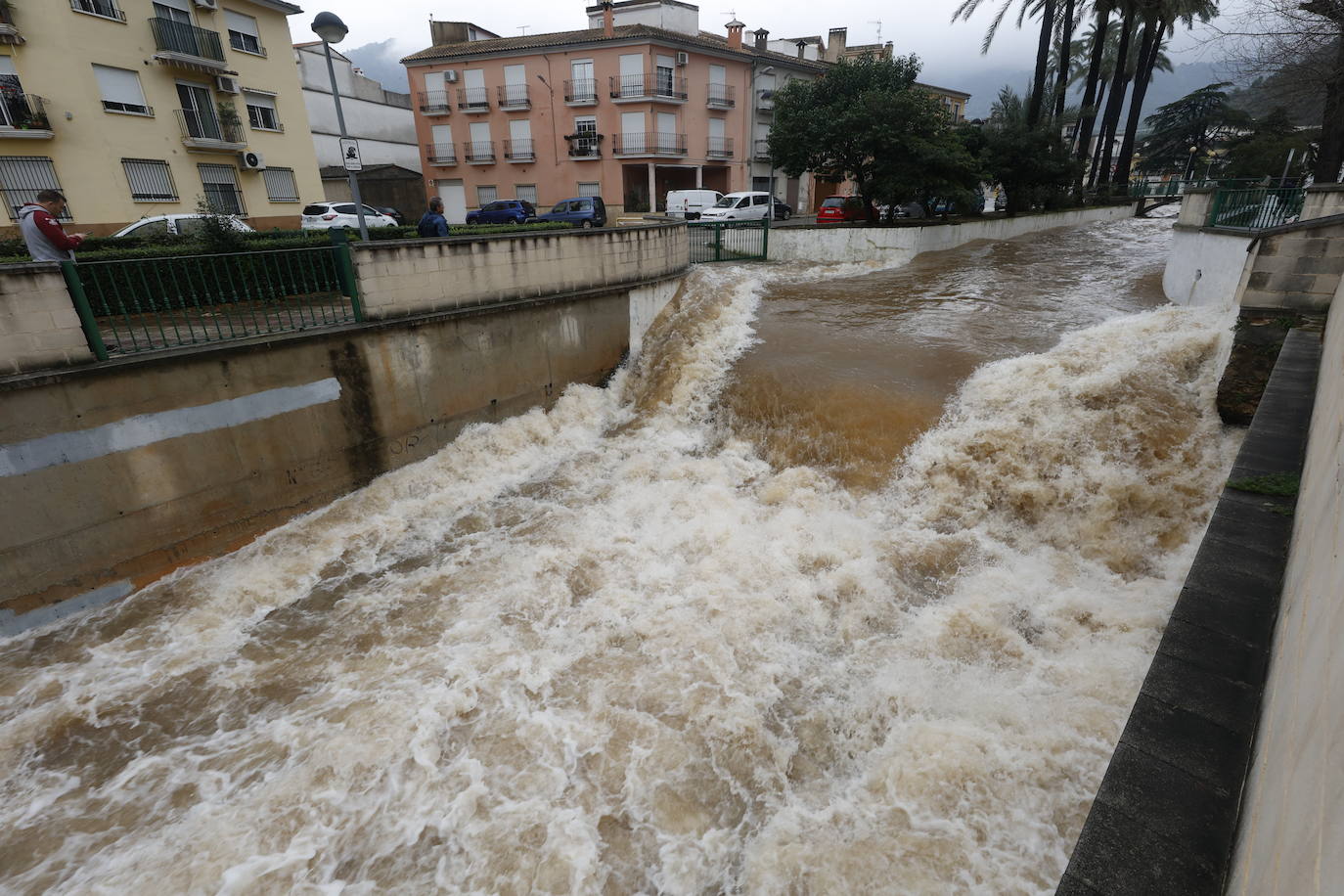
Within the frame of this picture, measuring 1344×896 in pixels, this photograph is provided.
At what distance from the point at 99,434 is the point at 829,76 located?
22317 mm

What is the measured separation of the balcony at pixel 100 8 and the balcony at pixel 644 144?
61.5 feet

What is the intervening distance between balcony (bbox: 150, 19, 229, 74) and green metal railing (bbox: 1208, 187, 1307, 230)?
27143 mm

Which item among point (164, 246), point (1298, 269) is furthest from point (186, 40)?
point (1298, 269)

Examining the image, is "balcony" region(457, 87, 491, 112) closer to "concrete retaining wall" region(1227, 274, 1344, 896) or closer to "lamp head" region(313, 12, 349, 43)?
"lamp head" region(313, 12, 349, 43)

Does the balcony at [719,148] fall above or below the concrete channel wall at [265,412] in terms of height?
above

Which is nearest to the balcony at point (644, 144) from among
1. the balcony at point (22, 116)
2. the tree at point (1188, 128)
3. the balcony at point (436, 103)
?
the balcony at point (436, 103)

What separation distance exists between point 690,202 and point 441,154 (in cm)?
1563

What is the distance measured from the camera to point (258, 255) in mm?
8102

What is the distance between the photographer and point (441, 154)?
34.0 metres

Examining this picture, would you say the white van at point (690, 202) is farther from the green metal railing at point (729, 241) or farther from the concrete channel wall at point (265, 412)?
the concrete channel wall at point (265, 412)

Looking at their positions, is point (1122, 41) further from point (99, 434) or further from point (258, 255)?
point (99, 434)

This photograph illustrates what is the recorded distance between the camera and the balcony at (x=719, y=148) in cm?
3322

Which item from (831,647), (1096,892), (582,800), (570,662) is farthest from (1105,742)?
(570,662)

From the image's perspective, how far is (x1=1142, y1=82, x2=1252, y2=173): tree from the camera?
52.1 meters
